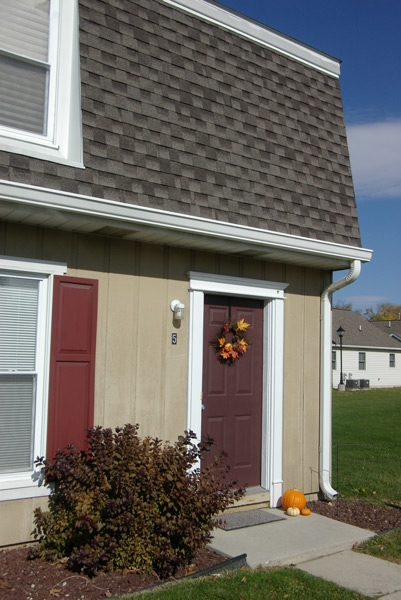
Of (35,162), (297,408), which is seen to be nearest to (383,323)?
(297,408)

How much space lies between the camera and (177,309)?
5.91m

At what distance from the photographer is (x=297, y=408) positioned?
6.91m

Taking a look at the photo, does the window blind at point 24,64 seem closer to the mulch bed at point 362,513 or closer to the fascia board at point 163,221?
the fascia board at point 163,221

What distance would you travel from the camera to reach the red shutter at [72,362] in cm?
507

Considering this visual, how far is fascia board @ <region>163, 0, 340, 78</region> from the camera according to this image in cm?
646

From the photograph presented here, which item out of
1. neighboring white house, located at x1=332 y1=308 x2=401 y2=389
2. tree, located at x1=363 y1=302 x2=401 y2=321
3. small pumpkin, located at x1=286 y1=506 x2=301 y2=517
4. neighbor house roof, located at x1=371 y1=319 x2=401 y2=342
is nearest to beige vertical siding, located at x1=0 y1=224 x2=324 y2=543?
small pumpkin, located at x1=286 y1=506 x2=301 y2=517

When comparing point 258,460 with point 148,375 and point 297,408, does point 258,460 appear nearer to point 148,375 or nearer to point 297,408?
point 297,408

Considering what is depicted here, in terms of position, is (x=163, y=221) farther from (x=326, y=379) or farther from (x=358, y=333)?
(x=358, y=333)

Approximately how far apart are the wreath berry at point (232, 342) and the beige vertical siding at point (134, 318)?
0.50m

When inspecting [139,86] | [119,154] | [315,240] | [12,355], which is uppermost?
[139,86]

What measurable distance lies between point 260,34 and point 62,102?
2880 millimetres

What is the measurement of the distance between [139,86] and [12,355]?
8.71 feet

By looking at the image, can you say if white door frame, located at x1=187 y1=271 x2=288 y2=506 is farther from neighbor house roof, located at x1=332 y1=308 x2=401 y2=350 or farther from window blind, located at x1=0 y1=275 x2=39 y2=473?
neighbor house roof, located at x1=332 y1=308 x2=401 y2=350

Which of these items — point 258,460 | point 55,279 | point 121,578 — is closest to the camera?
point 121,578
